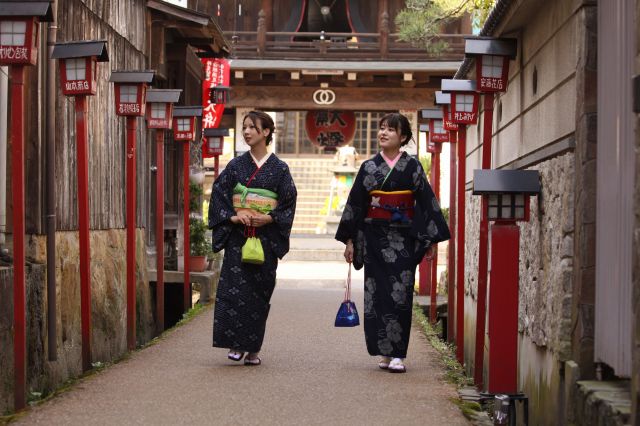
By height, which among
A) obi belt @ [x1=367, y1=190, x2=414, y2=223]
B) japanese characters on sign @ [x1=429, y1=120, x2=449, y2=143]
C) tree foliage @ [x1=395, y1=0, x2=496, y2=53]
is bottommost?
obi belt @ [x1=367, y1=190, x2=414, y2=223]

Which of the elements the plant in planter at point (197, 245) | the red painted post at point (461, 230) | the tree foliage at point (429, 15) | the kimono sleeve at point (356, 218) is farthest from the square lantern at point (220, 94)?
the kimono sleeve at point (356, 218)

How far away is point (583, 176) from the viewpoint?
21.0ft

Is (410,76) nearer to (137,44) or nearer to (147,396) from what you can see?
(137,44)

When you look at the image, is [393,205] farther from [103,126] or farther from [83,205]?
[103,126]

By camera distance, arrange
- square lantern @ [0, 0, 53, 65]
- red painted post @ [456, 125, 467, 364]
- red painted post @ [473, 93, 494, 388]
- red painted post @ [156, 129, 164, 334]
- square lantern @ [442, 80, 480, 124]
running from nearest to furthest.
Result: 1. square lantern @ [0, 0, 53, 65]
2. red painted post @ [473, 93, 494, 388]
3. red painted post @ [456, 125, 467, 364]
4. square lantern @ [442, 80, 480, 124]
5. red painted post @ [156, 129, 164, 334]

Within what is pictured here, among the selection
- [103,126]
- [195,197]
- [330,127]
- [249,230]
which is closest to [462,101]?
[249,230]

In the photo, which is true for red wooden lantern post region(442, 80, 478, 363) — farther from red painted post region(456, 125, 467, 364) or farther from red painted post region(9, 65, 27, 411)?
red painted post region(9, 65, 27, 411)

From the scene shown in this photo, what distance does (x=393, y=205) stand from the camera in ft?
29.1

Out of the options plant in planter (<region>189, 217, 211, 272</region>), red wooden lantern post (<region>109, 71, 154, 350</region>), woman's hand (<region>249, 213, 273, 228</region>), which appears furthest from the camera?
plant in planter (<region>189, 217, 211, 272</region>)

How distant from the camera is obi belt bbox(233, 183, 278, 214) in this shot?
9188 mm

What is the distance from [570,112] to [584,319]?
137 centimetres

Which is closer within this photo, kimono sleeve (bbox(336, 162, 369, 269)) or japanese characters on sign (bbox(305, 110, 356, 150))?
kimono sleeve (bbox(336, 162, 369, 269))

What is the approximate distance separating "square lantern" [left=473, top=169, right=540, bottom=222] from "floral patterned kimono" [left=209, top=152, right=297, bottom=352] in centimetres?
219

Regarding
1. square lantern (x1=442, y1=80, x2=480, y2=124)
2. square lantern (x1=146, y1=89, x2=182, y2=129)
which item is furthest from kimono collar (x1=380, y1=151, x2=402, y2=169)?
square lantern (x1=146, y1=89, x2=182, y2=129)
